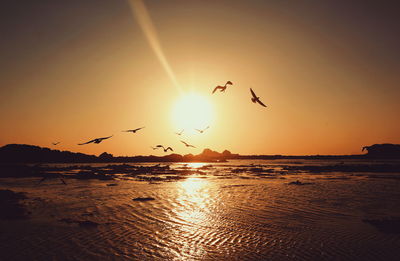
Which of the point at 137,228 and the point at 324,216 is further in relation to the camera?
the point at 324,216

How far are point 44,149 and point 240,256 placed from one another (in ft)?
488

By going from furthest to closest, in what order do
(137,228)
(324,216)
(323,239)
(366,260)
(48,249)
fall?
Answer: (324,216)
(137,228)
(323,239)
(48,249)
(366,260)

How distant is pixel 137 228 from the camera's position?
53.1ft

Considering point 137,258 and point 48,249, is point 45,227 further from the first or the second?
point 137,258

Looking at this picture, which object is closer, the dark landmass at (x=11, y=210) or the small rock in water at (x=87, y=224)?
the small rock in water at (x=87, y=224)

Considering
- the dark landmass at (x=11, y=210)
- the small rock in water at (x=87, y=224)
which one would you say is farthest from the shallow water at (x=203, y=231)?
the dark landmass at (x=11, y=210)

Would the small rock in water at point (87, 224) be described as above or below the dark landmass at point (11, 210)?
below

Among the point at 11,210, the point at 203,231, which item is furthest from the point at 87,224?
A: the point at 11,210

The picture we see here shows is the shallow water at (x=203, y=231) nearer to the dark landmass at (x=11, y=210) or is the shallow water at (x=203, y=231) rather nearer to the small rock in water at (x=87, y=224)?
the small rock in water at (x=87, y=224)

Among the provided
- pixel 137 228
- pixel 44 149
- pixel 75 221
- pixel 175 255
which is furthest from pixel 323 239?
pixel 44 149

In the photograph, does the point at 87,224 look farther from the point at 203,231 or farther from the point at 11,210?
the point at 11,210

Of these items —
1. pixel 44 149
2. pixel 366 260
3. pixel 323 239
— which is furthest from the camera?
pixel 44 149

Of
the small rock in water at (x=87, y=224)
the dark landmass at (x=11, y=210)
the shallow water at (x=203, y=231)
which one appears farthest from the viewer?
the dark landmass at (x=11, y=210)

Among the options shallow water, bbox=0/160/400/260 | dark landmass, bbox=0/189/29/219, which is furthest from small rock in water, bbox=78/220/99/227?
dark landmass, bbox=0/189/29/219
